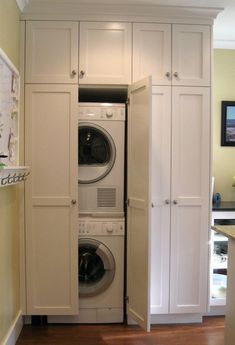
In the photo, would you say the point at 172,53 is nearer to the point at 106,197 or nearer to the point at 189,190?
the point at 189,190

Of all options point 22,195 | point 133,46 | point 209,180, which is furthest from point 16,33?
point 209,180

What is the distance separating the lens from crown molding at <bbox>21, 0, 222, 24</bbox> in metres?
2.43

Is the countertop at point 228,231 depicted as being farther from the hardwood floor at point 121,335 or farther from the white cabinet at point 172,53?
the white cabinet at point 172,53

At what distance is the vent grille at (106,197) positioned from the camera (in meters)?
2.60

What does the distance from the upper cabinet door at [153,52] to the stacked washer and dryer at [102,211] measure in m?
0.34

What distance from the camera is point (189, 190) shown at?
2.58 meters

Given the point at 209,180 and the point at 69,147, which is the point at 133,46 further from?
the point at 209,180

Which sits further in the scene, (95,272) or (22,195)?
(95,272)

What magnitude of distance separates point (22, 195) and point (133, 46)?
4.81 feet

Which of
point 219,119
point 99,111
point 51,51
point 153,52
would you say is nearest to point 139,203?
point 99,111

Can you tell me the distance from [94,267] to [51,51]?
1.77 metres

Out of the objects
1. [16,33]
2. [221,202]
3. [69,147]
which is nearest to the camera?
[16,33]

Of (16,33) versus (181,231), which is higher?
(16,33)

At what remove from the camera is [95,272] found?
2.64m
